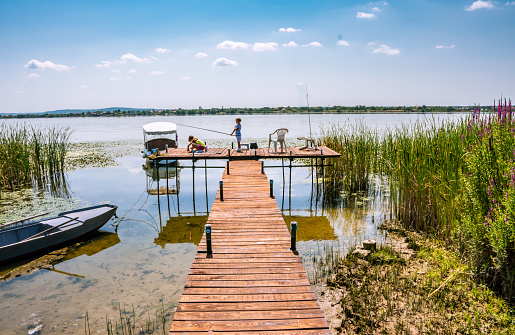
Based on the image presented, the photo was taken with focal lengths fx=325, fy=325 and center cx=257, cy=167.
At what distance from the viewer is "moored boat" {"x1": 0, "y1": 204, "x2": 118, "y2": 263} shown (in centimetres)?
892

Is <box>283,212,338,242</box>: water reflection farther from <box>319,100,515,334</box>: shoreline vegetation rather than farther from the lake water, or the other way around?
<box>319,100,515,334</box>: shoreline vegetation

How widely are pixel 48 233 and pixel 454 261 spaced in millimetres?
10714

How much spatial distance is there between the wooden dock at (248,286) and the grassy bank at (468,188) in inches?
133

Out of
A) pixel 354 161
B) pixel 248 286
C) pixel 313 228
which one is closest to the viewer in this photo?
pixel 248 286

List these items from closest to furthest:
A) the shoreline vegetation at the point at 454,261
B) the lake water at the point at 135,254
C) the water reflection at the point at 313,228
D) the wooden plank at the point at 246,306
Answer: the wooden plank at the point at 246,306, the shoreline vegetation at the point at 454,261, the lake water at the point at 135,254, the water reflection at the point at 313,228

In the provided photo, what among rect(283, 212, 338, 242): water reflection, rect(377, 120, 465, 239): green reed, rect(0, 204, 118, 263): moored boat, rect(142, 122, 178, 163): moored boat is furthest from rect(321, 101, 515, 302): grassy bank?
rect(142, 122, 178, 163): moored boat

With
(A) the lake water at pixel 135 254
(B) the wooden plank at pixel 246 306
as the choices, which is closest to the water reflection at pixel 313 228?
(A) the lake water at pixel 135 254

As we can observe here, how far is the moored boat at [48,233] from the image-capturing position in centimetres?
892

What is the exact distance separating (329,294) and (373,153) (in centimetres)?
942

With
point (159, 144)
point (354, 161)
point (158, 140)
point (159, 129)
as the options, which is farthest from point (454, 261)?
point (159, 129)

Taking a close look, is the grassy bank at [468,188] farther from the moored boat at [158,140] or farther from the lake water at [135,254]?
the moored boat at [158,140]

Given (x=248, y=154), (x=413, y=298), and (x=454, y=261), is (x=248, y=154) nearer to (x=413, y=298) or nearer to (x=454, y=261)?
(x=454, y=261)

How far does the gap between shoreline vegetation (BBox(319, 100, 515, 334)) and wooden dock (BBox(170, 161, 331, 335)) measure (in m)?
1.36

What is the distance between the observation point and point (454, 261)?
682cm
